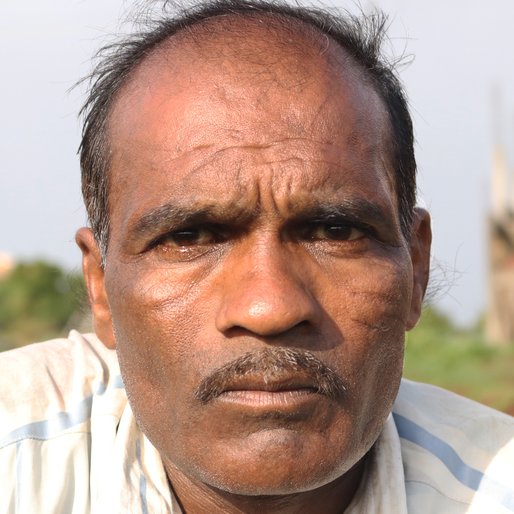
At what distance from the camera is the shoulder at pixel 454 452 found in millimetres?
2768

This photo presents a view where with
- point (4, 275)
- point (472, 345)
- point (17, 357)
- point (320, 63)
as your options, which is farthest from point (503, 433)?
point (4, 275)

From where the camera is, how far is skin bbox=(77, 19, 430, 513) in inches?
88.2

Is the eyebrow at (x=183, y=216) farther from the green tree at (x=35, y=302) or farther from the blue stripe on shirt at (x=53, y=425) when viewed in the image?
the green tree at (x=35, y=302)

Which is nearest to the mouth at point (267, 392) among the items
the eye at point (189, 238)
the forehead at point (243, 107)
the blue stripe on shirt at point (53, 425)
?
the eye at point (189, 238)

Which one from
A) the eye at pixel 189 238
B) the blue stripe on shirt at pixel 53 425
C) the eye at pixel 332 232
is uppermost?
the eye at pixel 332 232

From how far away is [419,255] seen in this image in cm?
296

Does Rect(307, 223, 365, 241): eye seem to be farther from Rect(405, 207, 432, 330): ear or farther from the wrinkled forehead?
Rect(405, 207, 432, 330): ear

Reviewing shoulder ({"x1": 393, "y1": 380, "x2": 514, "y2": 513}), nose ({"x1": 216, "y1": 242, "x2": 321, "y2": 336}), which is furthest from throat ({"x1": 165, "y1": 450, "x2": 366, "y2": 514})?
nose ({"x1": 216, "y1": 242, "x2": 321, "y2": 336})

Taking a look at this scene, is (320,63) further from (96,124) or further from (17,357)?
(17,357)

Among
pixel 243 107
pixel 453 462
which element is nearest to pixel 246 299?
pixel 243 107

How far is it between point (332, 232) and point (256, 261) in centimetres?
25

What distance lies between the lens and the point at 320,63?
2.60m

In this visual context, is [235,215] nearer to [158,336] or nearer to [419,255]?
[158,336]

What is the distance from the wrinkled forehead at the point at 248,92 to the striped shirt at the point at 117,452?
2.37ft
